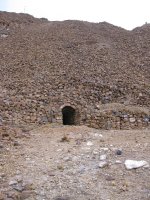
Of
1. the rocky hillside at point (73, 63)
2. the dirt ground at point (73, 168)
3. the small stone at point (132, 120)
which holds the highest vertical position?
the rocky hillside at point (73, 63)

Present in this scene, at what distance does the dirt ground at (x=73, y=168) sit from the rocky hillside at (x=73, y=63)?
11.1 feet

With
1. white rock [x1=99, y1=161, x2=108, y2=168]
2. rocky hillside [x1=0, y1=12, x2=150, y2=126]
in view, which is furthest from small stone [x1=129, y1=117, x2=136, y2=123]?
white rock [x1=99, y1=161, x2=108, y2=168]

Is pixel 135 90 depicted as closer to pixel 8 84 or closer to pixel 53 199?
pixel 8 84

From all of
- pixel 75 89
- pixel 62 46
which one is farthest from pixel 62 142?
pixel 62 46

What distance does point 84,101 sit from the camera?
1571 cm

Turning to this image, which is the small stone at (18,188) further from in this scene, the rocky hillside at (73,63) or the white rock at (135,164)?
the rocky hillside at (73,63)

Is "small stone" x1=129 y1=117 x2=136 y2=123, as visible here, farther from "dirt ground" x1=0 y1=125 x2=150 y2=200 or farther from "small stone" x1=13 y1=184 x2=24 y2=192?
"small stone" x1=13 y1=184 x2=24 y2=192

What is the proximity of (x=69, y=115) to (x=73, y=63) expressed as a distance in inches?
136

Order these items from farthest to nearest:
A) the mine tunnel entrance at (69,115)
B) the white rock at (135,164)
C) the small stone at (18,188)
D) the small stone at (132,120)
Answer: the mine tunnel entrance at (69,115) → the small stone at (132,120) → the white rock at (135,164) → the small stone at (18,188)

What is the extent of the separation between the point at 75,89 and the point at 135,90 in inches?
86.9

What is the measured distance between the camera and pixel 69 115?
52.3 ft

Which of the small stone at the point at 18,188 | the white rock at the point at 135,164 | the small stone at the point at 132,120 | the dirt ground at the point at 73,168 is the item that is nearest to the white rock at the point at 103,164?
the dirt ground at the point at 73,168

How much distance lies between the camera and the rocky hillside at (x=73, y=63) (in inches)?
635

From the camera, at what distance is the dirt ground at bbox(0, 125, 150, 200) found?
905cm
